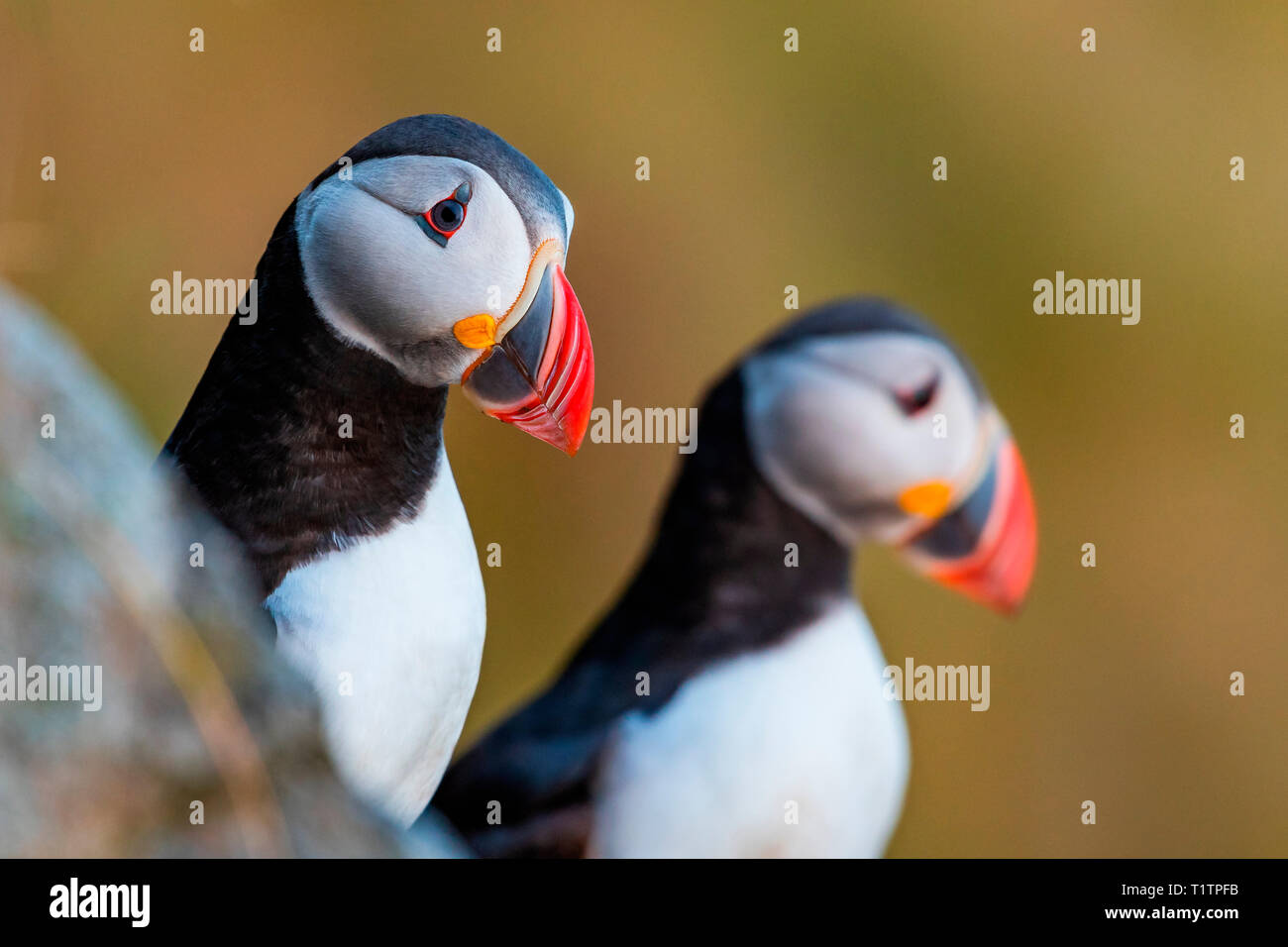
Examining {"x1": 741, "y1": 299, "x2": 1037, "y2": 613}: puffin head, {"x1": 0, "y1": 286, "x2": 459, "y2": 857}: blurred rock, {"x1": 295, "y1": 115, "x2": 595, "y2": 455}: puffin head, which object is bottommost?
{"x1": 0, "y1": 286, "x2": 459, "y2": 857}: blurred rock

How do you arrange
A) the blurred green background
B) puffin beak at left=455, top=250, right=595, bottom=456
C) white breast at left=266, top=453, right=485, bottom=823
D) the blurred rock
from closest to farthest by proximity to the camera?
the blurred rock < white breast at left=266, top=453, right=485, bottom=823 < puffin beak at left=455, top=250, right=595, bottom=456 < the blurred green background

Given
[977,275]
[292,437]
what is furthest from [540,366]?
[977,275]

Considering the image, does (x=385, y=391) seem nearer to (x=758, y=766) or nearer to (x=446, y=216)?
(x=446, y=216)

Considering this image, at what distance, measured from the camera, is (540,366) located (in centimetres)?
177

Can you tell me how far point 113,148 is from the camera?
3.95 meters

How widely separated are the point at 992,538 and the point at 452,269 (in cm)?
78

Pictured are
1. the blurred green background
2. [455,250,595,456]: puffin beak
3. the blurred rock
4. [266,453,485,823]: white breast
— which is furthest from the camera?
the blurred green background

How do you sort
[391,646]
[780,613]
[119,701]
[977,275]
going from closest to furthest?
[119,701], [391,646], [780,613], [977,275]

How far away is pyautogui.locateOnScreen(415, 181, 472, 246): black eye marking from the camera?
5.72 feet

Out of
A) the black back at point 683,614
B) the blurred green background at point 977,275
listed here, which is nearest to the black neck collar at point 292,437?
the black back at point 683,614

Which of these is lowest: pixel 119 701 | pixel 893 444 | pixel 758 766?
pixel 758 766

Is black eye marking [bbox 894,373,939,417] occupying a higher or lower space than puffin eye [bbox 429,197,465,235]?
lower

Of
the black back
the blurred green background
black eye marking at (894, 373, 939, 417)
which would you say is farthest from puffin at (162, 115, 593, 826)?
the blurred green background

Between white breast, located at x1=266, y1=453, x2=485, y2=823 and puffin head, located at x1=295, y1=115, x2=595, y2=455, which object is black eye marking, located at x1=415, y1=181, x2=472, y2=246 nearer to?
puffin head, located at x1=295, y1=115, x2=595, y2=455
